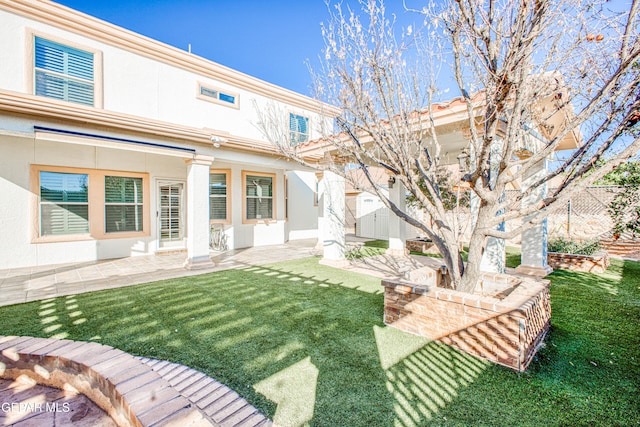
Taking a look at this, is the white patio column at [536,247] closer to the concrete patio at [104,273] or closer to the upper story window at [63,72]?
the concrete patio at [104,273]

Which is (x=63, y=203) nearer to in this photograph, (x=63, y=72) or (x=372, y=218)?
(x=63, y=72)

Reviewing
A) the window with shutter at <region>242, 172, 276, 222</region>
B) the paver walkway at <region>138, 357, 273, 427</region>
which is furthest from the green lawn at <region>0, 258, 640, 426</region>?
the window with shutter at <region>242, 172, 276, 222</region>

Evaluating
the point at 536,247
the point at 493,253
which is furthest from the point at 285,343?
the point at 536,247

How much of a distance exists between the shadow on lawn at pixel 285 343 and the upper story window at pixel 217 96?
6815mm

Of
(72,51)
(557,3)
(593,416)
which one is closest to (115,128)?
(72,51)

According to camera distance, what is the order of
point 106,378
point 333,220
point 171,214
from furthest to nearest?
point 171,214 < point 333,220 < point 106,378

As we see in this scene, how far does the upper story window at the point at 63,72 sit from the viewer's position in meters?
6.90

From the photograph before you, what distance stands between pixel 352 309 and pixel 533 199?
5680 millimetres

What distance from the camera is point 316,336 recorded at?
137 inches

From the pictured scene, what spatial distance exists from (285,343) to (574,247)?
8.17m

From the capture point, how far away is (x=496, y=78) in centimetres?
275

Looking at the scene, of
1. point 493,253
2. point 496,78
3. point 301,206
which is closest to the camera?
point 496,78

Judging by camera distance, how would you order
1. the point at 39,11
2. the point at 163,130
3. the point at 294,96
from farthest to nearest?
1. the point at 294,96
2. the point at 39,11
3. the point at 163,130

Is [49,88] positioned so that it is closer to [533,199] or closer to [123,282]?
[123,282]
